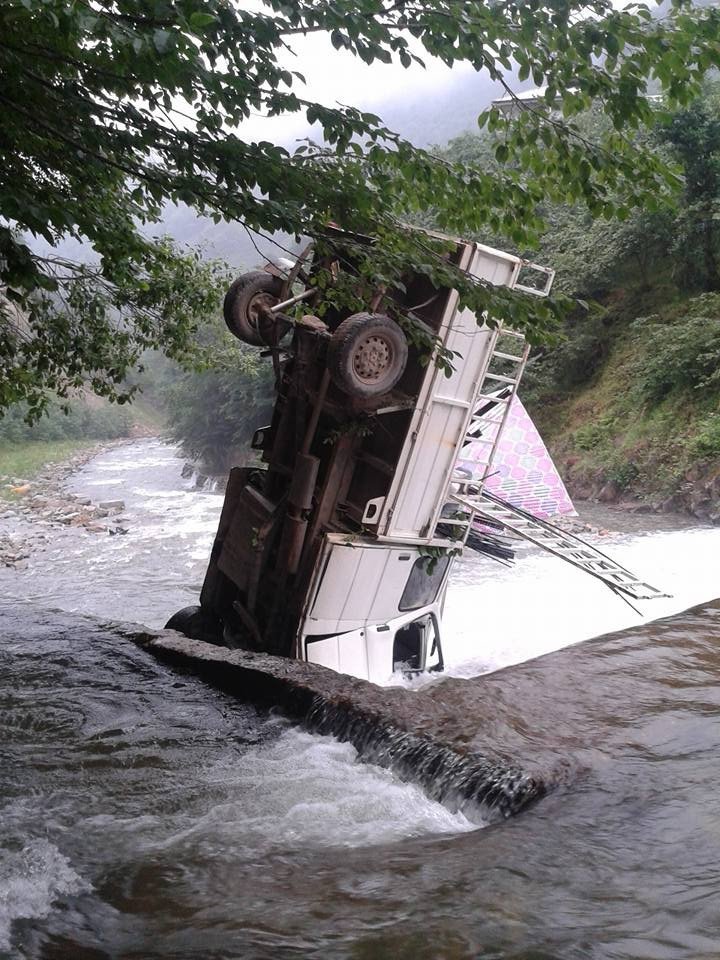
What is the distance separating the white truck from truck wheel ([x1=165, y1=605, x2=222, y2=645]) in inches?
15.2

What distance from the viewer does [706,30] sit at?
13.2ft

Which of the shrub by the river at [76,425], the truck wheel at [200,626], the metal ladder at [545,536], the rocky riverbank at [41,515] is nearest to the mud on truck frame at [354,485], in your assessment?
the metal ladder at [545,536]

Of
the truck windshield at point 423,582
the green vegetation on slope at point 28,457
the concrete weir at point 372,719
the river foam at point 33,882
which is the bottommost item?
the green vegetation on slope at point 28,457

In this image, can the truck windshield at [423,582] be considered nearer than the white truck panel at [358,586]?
No

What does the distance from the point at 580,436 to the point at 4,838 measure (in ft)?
77.2

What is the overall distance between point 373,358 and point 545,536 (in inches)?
157

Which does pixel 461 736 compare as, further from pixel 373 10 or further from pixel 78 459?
pixel 78 459

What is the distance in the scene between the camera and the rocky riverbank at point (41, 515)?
19.4m

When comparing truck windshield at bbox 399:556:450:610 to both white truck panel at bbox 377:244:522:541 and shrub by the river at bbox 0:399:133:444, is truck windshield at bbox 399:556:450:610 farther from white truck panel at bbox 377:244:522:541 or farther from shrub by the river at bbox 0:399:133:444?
shrub by the river at bbox 0:399:133:444

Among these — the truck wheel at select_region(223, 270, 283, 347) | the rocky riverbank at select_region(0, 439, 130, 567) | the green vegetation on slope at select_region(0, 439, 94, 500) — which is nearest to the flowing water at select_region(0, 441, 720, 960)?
the truck wheel at select_region(223, 270, 283, 347)

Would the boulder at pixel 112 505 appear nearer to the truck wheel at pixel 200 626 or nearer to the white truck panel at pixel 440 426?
the truck wheel at pixel 200 626

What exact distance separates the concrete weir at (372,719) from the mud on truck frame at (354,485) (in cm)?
89

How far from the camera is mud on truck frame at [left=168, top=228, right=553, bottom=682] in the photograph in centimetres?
→ 757

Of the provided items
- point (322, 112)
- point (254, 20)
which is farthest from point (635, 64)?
point (254, 20)
